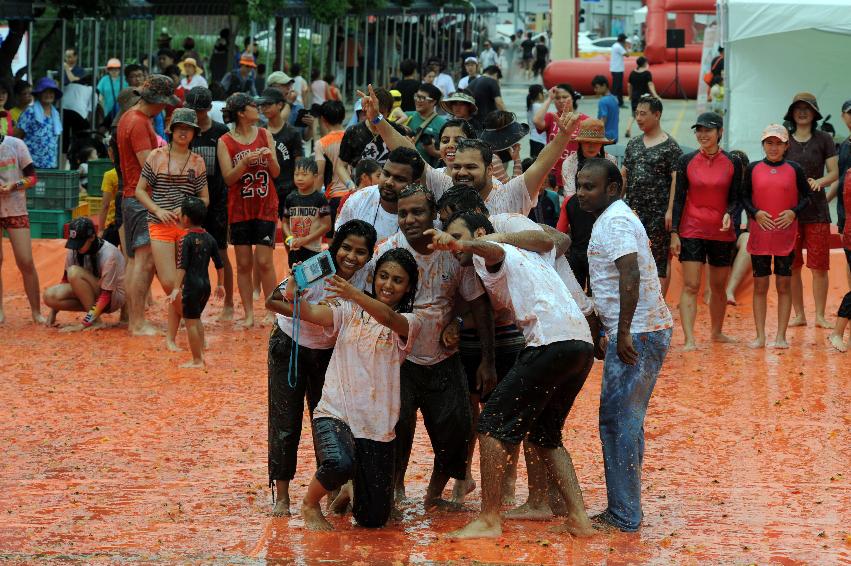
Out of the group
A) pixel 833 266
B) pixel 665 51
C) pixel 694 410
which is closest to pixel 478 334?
pixel 694 410

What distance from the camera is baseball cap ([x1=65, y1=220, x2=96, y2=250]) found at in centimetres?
1195

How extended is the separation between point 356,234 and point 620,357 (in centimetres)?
137

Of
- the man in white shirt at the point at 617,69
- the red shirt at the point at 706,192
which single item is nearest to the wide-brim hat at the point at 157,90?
the red shirt at the point at 706,192

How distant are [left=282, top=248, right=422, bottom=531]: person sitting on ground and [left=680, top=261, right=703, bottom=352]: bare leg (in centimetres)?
552

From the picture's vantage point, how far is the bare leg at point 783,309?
37.8 feet

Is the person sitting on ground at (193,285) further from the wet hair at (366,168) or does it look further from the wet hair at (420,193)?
the wet hair at (420,193)

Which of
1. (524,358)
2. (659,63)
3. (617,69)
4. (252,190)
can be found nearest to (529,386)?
(524,358)

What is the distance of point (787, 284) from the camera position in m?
11.6

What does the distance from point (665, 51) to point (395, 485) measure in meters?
30.6

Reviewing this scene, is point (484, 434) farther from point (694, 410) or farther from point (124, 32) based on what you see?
point (124, 32)

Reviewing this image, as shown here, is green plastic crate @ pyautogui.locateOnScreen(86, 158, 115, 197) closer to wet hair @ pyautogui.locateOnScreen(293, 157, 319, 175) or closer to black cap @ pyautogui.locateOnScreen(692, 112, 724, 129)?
wet hair @ pyautogui.locateOnScreen(293, 157, 319, 175)

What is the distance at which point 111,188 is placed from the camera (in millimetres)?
12789

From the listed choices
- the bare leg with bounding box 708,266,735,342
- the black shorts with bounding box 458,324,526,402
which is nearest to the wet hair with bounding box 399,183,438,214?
the black shorts with bounding box 458,324,526,402

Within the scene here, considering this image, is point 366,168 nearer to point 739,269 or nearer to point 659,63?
point 739,269
